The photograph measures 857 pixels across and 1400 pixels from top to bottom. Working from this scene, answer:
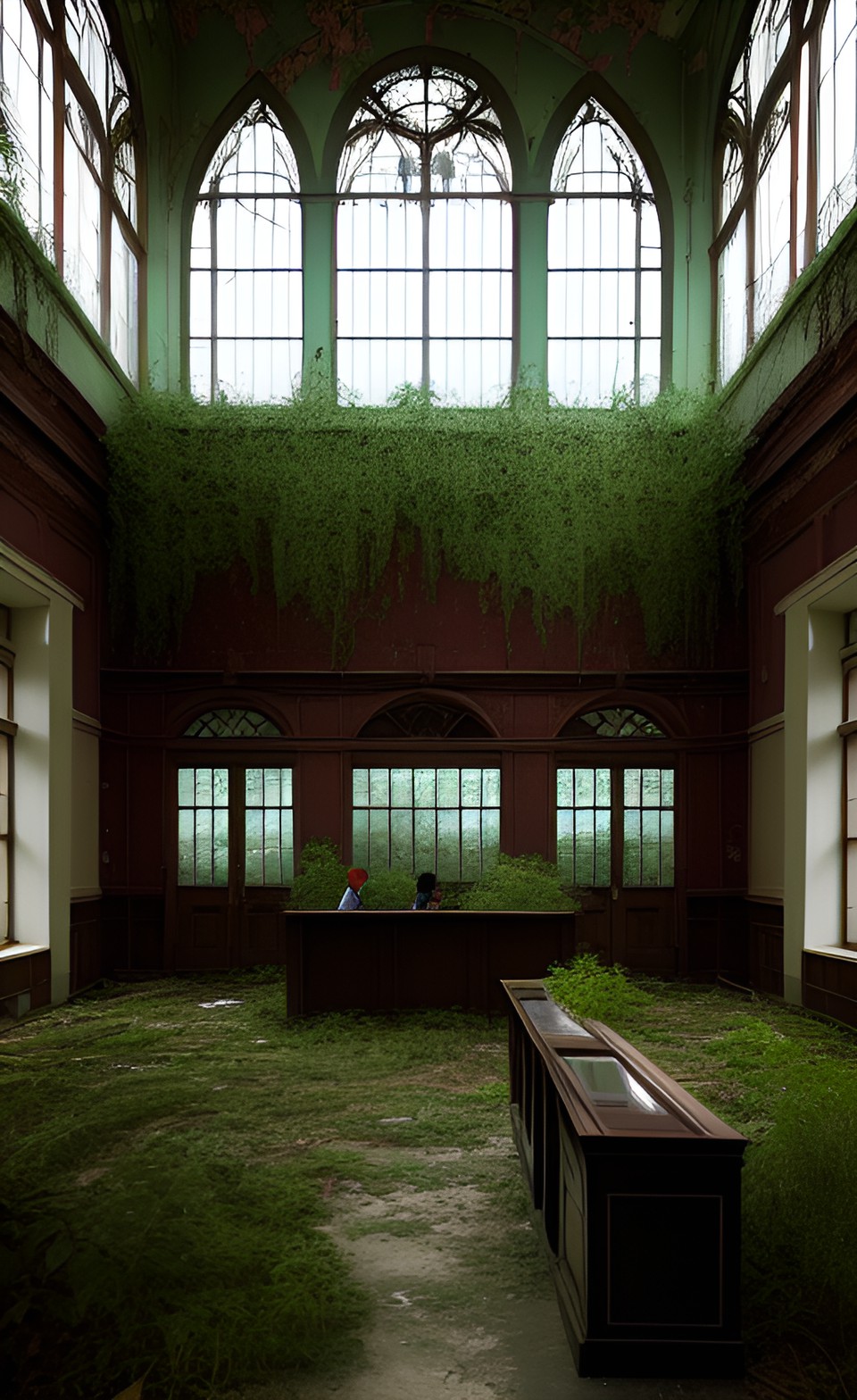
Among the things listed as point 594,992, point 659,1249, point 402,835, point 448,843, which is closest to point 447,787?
point 448,843

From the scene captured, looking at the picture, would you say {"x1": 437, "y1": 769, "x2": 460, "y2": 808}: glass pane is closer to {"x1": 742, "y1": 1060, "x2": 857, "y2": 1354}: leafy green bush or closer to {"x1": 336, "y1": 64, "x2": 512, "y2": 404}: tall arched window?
{"x1": 336, "y1": 64, "x2": 512, "y2": 404}: tall arched window

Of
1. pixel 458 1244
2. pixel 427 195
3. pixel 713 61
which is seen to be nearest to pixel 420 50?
pixel 427 195

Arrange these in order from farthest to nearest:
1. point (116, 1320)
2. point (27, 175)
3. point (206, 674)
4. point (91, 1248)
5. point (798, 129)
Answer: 1. point (206, 674)
2. point (798, 129)
3. point (27, 175)
4. point (91, 1248)
5. point (116, 1320)

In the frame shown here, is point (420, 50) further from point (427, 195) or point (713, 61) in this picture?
point (713, 61)

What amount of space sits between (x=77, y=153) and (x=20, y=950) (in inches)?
308

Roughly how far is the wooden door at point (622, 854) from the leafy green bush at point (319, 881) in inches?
98.6

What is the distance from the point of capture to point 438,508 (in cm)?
1253

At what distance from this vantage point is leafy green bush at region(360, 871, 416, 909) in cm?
1171

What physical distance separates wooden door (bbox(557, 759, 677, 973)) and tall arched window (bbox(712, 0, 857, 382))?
4.83 m

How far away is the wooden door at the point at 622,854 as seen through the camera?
1257 centimetres

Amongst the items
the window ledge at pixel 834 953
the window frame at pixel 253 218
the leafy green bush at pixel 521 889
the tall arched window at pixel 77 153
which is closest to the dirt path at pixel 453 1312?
the window ledge at pixel 834 953

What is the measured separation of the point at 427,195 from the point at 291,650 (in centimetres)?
588

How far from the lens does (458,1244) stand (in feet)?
14.4

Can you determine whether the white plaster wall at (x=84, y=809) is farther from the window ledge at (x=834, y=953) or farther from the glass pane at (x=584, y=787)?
the window ledge at (x=834, y=953)
